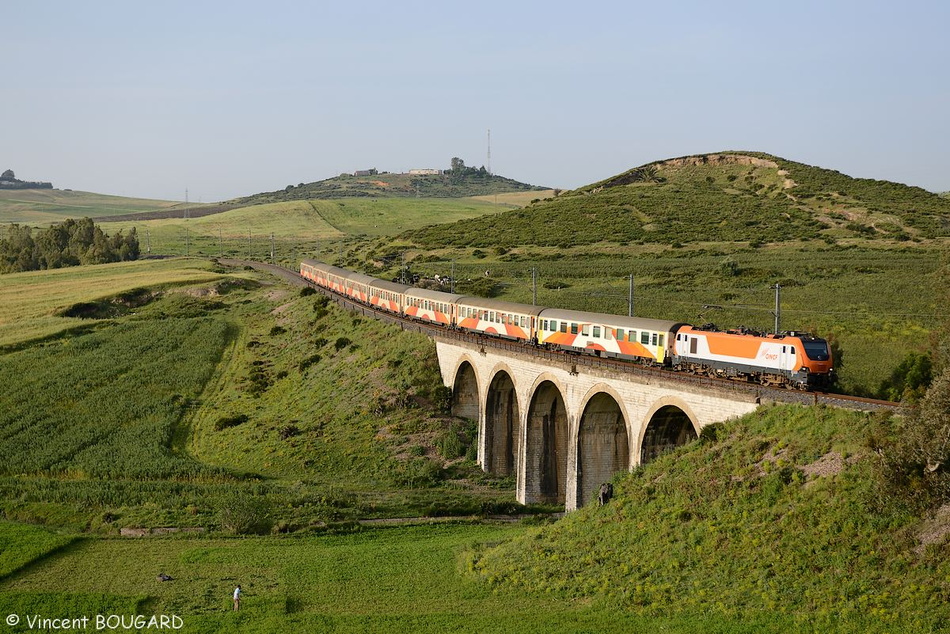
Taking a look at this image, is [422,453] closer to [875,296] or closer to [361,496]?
[361,496]

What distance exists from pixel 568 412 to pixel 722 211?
283ft

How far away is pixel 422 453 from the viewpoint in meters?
53.4

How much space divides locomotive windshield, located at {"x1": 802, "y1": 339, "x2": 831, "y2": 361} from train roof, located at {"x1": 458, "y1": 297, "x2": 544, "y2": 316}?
745 inches

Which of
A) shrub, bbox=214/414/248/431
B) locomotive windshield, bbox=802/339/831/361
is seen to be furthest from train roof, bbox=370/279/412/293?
locomotive windshield, bbox=802/339/831/361

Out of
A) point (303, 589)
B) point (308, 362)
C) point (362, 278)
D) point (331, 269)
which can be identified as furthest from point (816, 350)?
point (331, 269)

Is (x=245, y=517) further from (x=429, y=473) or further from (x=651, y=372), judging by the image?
(x=651, y=372)

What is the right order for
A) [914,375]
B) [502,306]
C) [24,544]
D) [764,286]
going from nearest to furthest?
[914,375]
[24,544]
[502,306]
[764,286]

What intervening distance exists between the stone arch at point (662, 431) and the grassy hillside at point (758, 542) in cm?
233

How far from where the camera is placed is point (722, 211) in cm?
12400

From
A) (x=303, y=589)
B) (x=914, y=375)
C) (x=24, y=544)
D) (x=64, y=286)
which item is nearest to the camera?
A: (x=303, y=589)

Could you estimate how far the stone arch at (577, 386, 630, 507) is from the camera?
140 feet

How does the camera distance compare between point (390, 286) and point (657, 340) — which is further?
point (390, 286)

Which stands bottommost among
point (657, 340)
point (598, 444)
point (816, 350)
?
point (598, 444)

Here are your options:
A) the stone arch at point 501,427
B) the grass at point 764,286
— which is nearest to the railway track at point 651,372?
the stone arch at point 501,427
